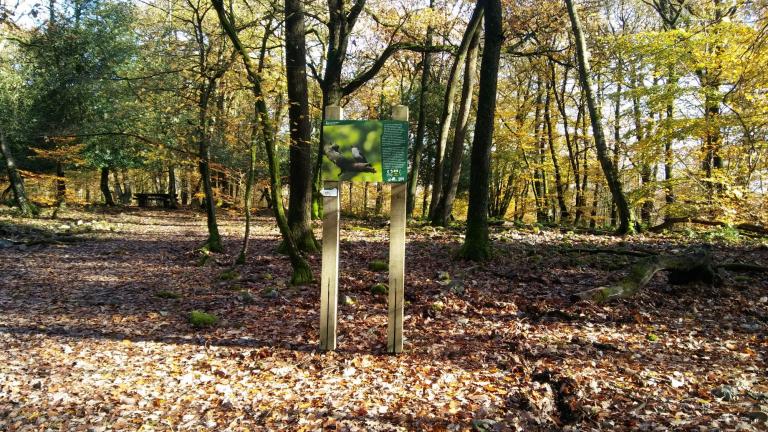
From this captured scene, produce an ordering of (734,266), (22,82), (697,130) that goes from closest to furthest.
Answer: (734,266) → (697,130) → (22,82)

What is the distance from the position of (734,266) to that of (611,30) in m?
19.3

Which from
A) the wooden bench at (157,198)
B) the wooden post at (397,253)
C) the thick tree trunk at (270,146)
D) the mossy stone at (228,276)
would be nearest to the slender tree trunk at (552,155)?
the thick tree trunk at (270,146)

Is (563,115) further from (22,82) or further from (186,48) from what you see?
(22,82)

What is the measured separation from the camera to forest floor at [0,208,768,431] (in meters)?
3.71

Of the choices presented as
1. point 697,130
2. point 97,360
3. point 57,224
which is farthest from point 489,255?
point 57,224

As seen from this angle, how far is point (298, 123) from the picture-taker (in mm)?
9727

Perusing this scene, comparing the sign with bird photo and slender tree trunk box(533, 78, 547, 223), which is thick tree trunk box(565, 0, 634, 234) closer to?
the sign with bird photo

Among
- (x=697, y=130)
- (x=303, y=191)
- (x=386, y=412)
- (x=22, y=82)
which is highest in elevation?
(x=22, y=82)

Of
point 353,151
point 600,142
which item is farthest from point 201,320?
point 600,142

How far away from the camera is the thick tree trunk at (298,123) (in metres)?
9.44

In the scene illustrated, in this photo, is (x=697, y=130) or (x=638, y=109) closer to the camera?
(x=697, y=130)

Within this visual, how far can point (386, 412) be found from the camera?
3807mm

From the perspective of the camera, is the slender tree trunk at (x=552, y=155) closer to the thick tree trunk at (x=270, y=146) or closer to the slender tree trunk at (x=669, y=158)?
the slender tree trunk at (x=669, y=158)

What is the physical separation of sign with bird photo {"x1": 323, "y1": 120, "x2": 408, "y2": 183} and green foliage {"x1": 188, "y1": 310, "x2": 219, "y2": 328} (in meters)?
2.84
